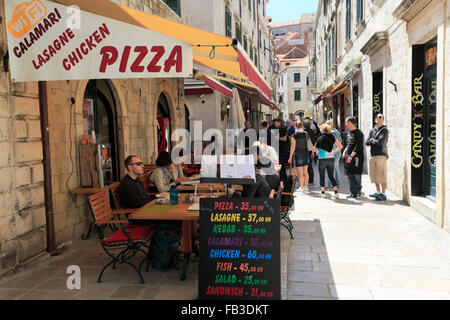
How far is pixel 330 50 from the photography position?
20.3m

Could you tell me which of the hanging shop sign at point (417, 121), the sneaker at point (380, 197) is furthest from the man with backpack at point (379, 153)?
the hanging shop sign at point (417, 121)

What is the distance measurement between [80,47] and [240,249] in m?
2.58

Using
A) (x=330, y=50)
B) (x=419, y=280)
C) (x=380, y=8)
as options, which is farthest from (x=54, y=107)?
(x=330, y=50)

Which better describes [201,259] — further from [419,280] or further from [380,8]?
[380,8]

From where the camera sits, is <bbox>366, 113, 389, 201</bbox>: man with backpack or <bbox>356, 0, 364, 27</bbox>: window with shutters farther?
<bbox>356, 0, 364, 27</bbox>: window with shutters

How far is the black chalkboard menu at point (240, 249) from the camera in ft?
10.7

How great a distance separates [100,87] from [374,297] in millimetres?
5548

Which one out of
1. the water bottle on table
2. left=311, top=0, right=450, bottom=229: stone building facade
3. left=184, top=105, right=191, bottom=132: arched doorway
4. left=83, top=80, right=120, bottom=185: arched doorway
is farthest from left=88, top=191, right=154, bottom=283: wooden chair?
left=184, top=105, right=191, bottom=132: arched doorway

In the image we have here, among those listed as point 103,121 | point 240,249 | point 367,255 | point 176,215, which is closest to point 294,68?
point 103,121

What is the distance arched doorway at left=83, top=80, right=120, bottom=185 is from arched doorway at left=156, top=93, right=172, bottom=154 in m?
3.01

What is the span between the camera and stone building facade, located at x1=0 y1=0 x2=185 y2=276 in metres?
4.18

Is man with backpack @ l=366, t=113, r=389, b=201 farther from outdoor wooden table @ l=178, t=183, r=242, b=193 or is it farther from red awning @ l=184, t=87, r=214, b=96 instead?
red awning @ l=184, t=87, r=214, b=96

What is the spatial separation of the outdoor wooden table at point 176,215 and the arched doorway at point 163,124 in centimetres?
591
